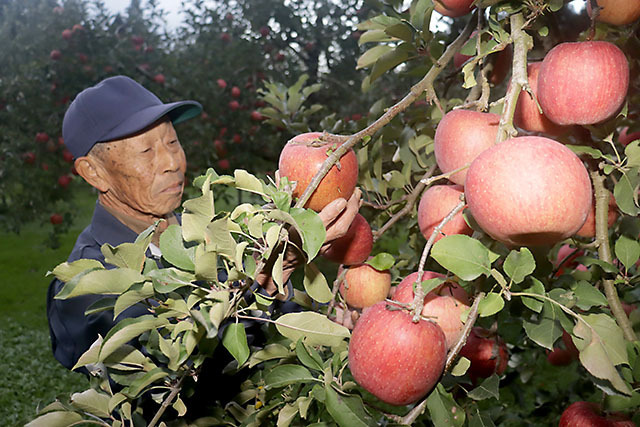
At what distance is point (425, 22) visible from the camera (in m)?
1.07

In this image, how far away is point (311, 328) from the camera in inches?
31.2

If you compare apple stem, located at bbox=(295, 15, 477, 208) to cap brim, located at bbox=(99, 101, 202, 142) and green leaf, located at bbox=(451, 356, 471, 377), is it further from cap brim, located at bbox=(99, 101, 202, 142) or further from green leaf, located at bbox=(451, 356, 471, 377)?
cap brim, located at bbox=(99, 101, 202, 142)

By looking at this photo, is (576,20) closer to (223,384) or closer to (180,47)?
(223,384)

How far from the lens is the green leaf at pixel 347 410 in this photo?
0.77 metres

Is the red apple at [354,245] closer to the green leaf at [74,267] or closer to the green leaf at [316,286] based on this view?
the green leaf at [316,286]

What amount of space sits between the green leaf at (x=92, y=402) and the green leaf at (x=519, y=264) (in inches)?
25.8

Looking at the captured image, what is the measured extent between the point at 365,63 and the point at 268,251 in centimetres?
77

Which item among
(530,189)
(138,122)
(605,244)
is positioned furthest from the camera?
(138,122)

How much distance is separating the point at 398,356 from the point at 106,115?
45.6 inches

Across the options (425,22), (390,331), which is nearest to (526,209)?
(390,331)

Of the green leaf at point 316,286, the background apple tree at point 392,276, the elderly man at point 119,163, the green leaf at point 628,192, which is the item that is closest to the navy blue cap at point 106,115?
the elderly man at point 119,163

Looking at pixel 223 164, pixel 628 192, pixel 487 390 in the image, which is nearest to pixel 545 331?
pixel 487 390

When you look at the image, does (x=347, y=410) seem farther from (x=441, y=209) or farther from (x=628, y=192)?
(x=628, y=192)

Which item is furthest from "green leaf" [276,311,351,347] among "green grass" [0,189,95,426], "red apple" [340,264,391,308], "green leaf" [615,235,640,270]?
"green grass" [0,189,95,426]
